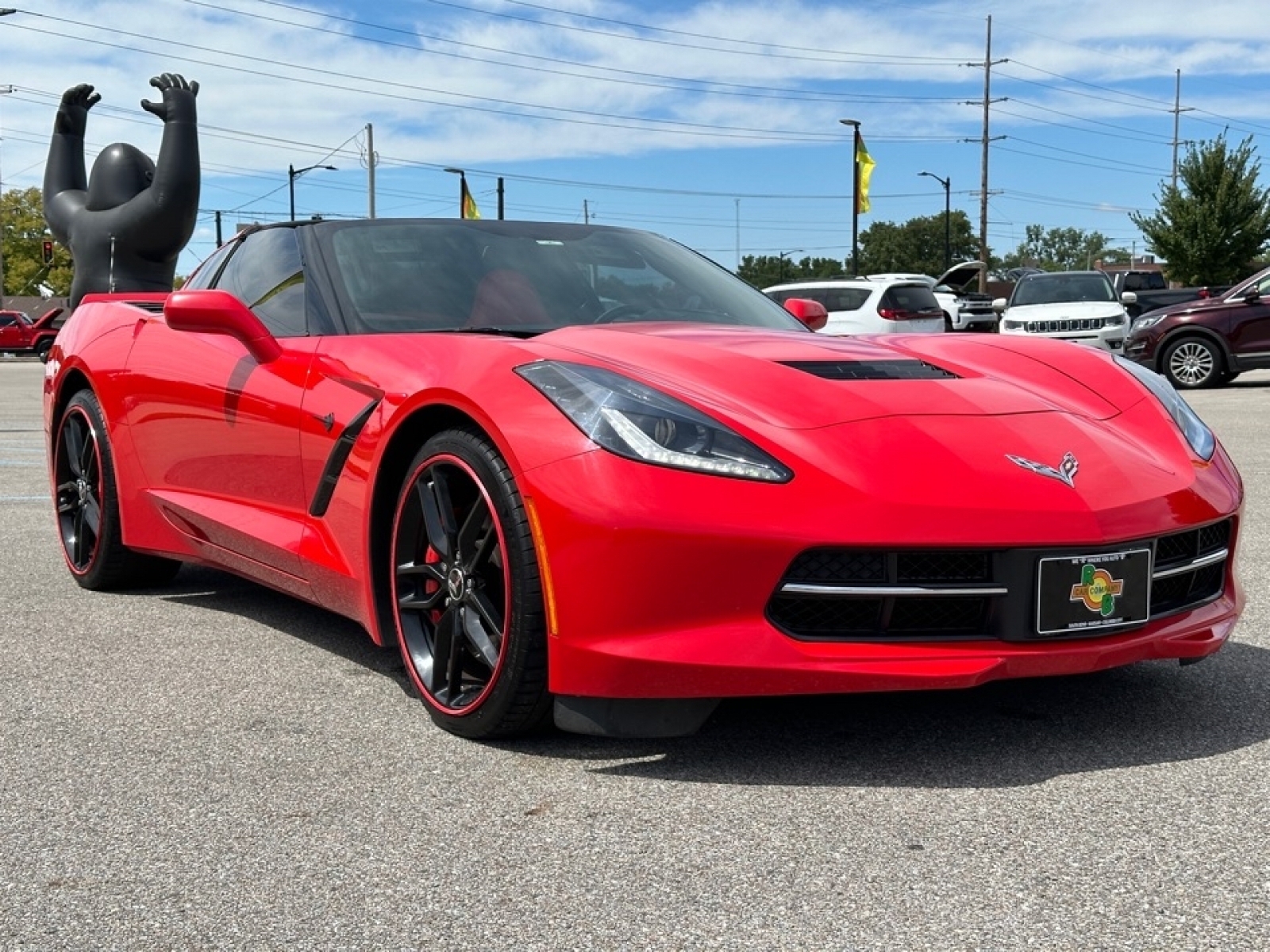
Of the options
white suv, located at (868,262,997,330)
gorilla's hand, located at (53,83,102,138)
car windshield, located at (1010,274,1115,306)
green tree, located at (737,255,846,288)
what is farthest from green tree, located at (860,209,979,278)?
gorilla's hand, located at (53,83,102,138)

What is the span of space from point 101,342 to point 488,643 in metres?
2.80

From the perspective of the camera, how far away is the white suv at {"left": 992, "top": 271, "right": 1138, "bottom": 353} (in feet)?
65.6

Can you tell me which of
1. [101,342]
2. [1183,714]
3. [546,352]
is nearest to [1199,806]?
[1183,714]

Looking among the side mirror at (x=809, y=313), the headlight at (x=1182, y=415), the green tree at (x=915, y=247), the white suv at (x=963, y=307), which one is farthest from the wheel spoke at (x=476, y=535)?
the green tree at (x=915, y=247)

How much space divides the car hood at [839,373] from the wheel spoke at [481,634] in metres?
0.59

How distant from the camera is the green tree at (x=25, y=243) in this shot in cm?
8119

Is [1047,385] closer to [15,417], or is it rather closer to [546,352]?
[546,352]

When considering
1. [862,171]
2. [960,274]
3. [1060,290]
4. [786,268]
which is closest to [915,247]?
[786,268]

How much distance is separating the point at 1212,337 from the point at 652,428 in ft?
53.8

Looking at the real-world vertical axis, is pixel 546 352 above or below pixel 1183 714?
above

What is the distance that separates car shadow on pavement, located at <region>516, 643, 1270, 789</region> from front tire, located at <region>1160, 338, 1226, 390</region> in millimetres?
15143

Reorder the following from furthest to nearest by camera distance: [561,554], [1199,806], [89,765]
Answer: [89,765] < [561,554] < [1199,806]

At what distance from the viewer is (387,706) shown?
3.68 meters

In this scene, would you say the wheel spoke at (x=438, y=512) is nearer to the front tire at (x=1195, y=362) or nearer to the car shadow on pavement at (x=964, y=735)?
the car shadow on pavement at (x=964, y=735)
